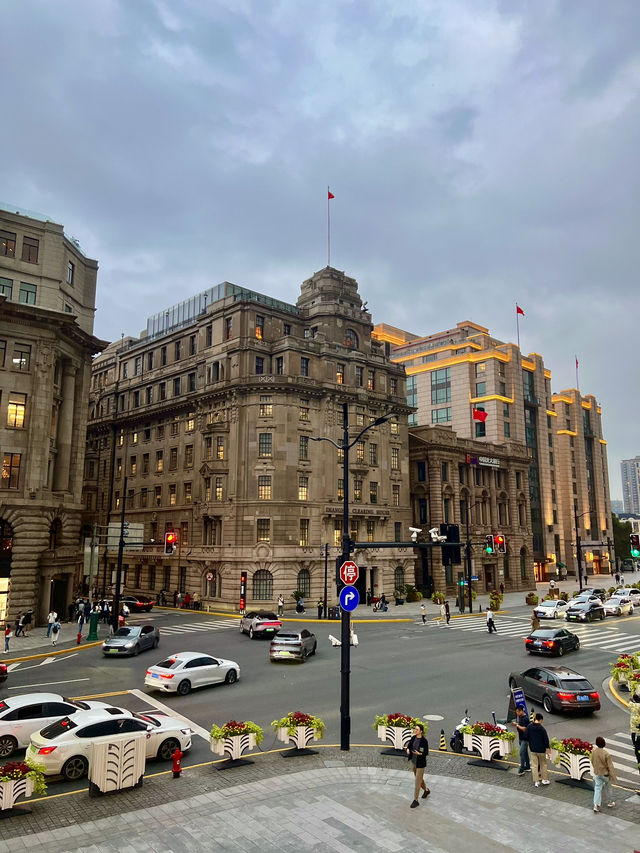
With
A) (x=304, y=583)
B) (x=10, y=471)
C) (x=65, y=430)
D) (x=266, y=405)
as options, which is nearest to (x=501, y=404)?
(x=266, y=405)

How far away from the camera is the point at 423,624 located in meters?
47.7

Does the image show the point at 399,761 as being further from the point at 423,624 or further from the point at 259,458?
the point at 259,458

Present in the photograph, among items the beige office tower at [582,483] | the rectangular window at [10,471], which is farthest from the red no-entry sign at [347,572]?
the beige office tower at [582,483]

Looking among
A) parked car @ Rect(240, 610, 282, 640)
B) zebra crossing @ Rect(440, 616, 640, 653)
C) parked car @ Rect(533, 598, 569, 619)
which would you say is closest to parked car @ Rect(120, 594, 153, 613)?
parked car @ Rect(240, 610, 282, 640)

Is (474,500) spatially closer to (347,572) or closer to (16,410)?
(16,410)

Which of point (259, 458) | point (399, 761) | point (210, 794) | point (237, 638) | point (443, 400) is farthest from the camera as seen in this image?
point (443, 400)

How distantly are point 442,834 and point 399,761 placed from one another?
4209 millimetres

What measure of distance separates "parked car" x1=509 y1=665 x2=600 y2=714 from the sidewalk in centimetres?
675

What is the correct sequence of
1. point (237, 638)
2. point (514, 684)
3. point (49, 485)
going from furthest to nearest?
point (49, 485) < point (237, 638) < point (514, 684)

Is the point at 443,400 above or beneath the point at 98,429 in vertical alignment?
above

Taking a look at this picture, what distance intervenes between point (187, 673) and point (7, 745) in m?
8.30

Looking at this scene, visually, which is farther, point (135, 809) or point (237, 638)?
point (237, 638)

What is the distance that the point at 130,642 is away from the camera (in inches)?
1257

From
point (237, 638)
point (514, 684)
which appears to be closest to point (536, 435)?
point (237, 638)
